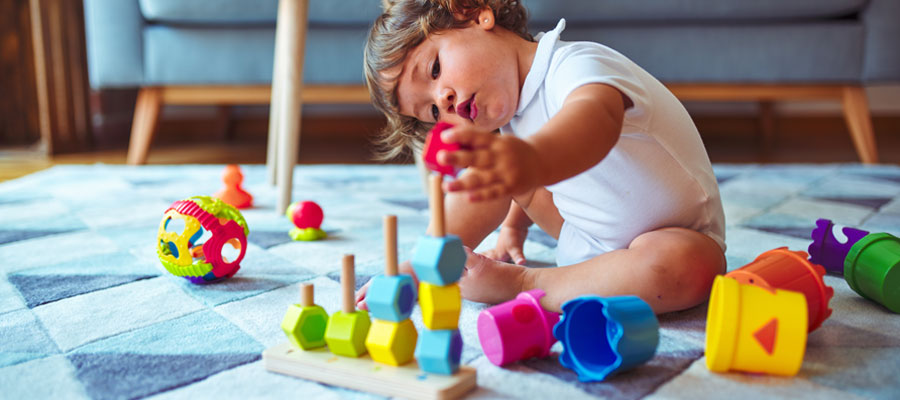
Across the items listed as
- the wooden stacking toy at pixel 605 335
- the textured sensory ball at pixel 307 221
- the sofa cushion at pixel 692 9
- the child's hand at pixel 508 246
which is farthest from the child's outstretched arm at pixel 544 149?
the sofa cushion at pixel 692 9

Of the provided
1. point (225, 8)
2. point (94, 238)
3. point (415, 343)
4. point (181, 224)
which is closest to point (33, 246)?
point (94, 238)

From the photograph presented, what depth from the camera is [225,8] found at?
1.51 m

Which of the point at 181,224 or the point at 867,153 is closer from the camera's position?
the point at 181,224

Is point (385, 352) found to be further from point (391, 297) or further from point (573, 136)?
point (573, 136)

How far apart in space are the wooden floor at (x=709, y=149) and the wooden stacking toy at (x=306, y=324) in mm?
1286

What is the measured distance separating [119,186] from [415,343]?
1063 mm

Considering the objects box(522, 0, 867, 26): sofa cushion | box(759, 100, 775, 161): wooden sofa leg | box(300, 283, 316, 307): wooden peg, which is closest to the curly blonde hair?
box(300, 283, 316, 307): wooden peg

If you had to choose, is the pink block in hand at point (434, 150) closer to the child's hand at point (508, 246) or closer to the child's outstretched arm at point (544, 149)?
the child's outstretched arm at point (544, 149)

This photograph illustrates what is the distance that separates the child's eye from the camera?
2.36 ft

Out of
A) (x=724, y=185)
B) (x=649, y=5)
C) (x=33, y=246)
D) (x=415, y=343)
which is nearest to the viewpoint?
(x=415, y=343)

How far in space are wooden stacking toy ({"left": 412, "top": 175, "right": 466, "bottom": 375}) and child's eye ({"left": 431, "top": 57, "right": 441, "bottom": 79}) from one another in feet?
0.93

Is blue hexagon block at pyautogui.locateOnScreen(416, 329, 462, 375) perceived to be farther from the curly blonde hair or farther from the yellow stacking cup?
the curly blonde hair

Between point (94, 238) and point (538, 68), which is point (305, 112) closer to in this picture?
point (94, 238)

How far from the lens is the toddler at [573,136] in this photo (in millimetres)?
595
